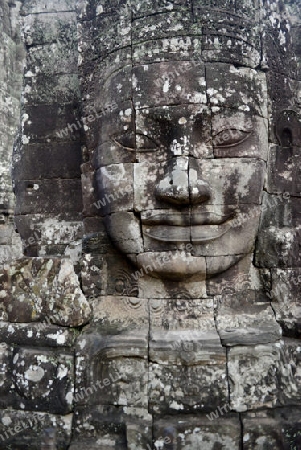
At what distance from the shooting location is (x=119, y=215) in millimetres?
4203

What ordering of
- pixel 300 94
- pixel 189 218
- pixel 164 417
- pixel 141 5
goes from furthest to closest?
pixel 300 94, pixel 141 5, pixel 189 218, pixel 164 417

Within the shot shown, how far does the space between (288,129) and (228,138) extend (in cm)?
82

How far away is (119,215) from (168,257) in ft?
1.99

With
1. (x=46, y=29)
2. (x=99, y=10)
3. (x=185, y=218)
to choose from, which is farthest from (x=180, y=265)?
(x=46, y=29)

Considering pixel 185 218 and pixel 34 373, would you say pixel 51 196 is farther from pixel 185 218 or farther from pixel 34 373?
pixel 34 373

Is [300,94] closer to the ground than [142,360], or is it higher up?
higher up

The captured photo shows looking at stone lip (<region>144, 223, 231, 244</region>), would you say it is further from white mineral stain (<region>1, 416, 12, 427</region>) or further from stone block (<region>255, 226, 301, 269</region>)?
white mineral stain (<region>1, 416, 12, 427</region>)

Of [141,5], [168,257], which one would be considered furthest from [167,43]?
[168,257]

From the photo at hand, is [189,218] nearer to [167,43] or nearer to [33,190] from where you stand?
[167,43]

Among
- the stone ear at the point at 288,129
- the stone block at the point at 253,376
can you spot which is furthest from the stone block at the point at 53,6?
the stone block at the point at 253,376

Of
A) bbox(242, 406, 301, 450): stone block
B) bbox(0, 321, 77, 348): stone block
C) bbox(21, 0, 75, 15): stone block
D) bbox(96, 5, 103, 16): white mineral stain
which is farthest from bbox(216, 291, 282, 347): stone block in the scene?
bbox(21, 0, 75, 15): stone block

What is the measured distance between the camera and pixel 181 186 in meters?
3.94

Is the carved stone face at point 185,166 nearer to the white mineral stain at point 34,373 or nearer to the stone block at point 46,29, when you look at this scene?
the white mineral stain at point 34,373

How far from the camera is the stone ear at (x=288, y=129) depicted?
454cm
